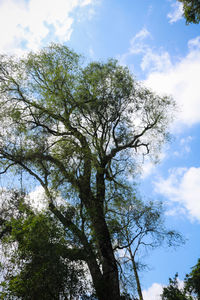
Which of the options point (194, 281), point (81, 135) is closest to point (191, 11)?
point (81, 135)

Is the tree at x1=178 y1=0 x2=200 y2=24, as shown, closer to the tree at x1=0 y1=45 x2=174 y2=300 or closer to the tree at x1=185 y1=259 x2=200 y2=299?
the tree at x1=0 y1=45 x2=174 y2=300

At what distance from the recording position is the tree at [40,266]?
731cm

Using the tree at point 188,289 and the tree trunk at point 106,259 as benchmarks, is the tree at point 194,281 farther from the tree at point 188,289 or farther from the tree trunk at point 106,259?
the tree trunk at point 106,259

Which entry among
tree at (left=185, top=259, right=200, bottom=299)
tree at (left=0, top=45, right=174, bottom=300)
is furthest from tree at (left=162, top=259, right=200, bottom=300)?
tree at (left=0, top=45, right=174, bottom=300)

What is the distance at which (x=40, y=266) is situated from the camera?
744 cm

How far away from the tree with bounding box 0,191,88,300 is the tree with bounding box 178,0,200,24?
10.1 m

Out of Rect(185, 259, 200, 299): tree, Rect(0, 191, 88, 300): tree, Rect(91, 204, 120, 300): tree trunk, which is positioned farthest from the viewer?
Rect(185, 259, 200, 299): tree

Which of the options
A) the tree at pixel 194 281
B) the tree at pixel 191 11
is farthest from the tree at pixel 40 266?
the tree at pixel 194 281

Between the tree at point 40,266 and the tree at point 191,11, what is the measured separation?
33.0 ft

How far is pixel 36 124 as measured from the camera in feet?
42.7

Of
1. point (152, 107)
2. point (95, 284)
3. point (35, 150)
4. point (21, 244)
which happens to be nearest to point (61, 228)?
point (21, 244)

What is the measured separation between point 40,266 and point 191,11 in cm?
1141

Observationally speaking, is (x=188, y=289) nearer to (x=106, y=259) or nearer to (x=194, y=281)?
(x=194, y=281)

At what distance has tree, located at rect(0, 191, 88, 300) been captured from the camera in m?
7.31
